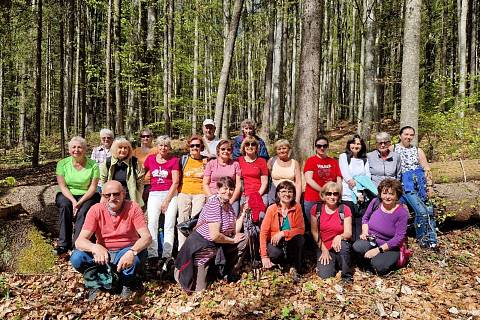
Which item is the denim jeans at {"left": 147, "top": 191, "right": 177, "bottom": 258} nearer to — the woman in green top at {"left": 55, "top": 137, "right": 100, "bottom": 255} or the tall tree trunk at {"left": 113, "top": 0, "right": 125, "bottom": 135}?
the woman in green top at {"left": 55, "top": 137, "right": 100, "bottom": 255}

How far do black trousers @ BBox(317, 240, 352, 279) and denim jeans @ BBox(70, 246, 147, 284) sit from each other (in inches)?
99.4

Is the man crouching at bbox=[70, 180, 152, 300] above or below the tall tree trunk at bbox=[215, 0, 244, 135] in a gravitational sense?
below

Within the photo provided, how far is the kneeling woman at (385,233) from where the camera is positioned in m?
5.40

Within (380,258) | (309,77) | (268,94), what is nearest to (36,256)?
(380,258)

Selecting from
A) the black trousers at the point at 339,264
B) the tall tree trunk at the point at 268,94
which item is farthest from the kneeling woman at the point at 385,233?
the tall tree trunk at the point at 268,94

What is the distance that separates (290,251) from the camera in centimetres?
551

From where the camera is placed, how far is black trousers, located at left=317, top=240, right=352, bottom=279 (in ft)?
17.5

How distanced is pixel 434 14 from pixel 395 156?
22.3 metres

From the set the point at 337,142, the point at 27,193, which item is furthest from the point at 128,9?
the point at 27,193

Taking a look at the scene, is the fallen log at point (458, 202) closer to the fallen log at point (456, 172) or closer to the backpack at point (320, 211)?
the fallen log at point (456, 172)

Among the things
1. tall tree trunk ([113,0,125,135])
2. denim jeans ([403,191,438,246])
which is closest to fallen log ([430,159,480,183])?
denim jeans ([403,191,438,246])

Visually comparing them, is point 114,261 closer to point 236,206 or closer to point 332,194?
point 236,206

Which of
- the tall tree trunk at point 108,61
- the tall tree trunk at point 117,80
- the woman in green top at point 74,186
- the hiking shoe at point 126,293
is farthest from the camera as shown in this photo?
the tall tree trunk at point 117,80

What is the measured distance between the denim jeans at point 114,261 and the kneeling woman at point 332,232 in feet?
8.25
